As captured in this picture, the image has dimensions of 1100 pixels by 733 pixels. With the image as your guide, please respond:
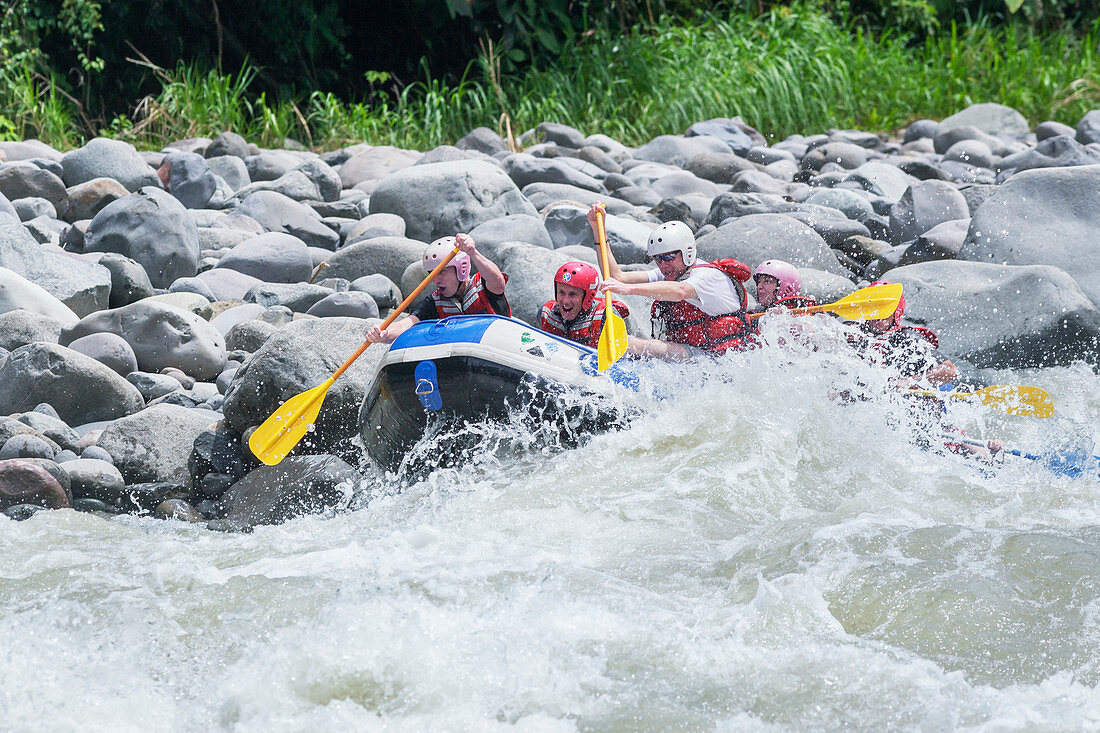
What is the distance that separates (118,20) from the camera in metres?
11.3

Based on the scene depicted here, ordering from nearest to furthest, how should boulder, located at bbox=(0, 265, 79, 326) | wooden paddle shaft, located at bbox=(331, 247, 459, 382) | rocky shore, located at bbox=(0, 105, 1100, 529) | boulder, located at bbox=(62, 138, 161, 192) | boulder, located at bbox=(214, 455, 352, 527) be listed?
boulder, located at bbox=(214, 455, 352, 527) → rocky shore, located at bbox=(0, 105, 1100, 529) → wooden paddle shaft, located at bbox=(331, 247, 459, 382) → boulder, located at bbox=(0, 265, 79, 326) → boulder, located at bbox=(62, 138, 161, 192)

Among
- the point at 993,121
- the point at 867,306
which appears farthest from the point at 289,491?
the point at 993,121

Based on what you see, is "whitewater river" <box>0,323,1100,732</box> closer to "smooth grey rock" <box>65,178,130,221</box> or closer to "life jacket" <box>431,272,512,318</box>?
"life jacket" <box>431,272,512,318</box>

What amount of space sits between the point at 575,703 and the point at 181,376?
133 inches

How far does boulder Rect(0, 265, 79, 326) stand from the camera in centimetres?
576

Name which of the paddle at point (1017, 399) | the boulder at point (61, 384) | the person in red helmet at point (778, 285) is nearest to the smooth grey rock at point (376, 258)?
the boulder at point (61, 384)

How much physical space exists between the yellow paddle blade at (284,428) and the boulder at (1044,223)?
4.31 meters

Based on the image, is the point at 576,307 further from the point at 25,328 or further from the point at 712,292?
the point at 25,328

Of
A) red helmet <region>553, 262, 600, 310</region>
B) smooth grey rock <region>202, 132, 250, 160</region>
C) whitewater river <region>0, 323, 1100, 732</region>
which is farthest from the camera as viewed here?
smooth grey rock <region>202, 132, 250, 160</region>

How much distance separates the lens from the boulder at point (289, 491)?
182 inches

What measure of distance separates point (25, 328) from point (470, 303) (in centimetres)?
225

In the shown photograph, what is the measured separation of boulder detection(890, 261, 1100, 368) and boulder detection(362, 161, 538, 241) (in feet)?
8.97

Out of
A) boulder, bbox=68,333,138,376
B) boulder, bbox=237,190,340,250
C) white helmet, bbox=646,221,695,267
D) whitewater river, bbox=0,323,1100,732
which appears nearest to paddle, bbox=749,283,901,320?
white helmet, bbox=646,221,695,267

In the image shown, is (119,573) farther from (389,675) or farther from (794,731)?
(794,731)
